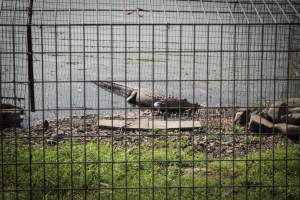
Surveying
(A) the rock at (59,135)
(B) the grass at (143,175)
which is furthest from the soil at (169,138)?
(B) the grass at (143,175)

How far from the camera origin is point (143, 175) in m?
6.38

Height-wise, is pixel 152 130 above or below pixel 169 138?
above

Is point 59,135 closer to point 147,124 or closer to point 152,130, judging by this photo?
point 147,124


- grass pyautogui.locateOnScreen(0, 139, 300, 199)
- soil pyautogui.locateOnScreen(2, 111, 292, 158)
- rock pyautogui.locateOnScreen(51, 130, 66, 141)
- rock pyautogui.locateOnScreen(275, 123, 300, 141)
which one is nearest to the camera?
grass pyautogui.locateOnScreen(0, 139, 300, 199)

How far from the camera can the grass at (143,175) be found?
5730 mm

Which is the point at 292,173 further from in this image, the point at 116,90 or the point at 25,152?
the point at 116,90

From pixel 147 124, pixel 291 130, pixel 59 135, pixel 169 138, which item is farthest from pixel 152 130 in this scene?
pixel 291 130

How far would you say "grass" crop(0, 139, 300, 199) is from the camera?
5730 mm

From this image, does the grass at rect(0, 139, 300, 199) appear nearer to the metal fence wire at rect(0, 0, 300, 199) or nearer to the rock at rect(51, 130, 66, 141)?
the metal fence wire at rect(0, 0, 300, 199)

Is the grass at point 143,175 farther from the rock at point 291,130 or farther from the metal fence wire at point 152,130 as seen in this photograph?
the rock at point 291,130

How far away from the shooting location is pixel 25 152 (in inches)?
272

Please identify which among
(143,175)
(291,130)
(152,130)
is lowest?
(143,175)

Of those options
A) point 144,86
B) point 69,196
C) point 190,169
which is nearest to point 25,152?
point 69,196

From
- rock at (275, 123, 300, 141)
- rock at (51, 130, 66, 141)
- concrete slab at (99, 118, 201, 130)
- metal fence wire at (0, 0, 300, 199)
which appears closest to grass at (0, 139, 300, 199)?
metal fence wire at (0, 0, 300, 199)
